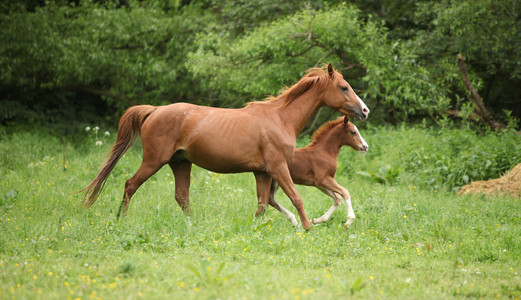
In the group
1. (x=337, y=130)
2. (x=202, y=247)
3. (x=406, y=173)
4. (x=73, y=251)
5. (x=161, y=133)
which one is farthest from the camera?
(x=406, y=173)

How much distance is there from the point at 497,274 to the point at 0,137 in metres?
14.9

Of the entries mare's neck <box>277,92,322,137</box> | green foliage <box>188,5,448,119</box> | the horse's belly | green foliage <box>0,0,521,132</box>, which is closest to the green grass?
the horse's belly

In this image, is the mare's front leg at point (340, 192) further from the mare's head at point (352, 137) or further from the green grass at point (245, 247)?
the mare's head at point (352, 137)

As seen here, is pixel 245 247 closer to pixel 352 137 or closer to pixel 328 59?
pixel 352 137

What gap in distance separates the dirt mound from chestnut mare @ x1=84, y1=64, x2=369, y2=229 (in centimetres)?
380

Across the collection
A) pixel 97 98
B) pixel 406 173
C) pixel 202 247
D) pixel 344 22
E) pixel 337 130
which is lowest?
pixel 97 98

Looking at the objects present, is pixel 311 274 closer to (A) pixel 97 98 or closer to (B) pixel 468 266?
(B) pixel 468 266

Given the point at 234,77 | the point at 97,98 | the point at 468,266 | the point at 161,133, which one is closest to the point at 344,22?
the point at 234,77

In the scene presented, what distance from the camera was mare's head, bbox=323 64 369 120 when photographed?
7.47 m

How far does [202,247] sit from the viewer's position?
608 cm

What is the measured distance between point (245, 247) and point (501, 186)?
19.6ft

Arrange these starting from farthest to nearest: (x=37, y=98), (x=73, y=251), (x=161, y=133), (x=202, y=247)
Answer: (x=37, y=98) < (x=161, y=133) < (x=202, y=247) < (x=73, y=251)

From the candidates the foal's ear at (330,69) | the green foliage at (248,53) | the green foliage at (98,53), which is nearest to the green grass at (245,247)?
the foal's ear at (330,69)

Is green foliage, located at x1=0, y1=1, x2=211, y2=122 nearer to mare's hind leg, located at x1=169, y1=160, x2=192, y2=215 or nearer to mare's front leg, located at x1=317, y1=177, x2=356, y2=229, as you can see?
mare's hind leg, located at x1=169, y1=160, x2=192, y2=215
